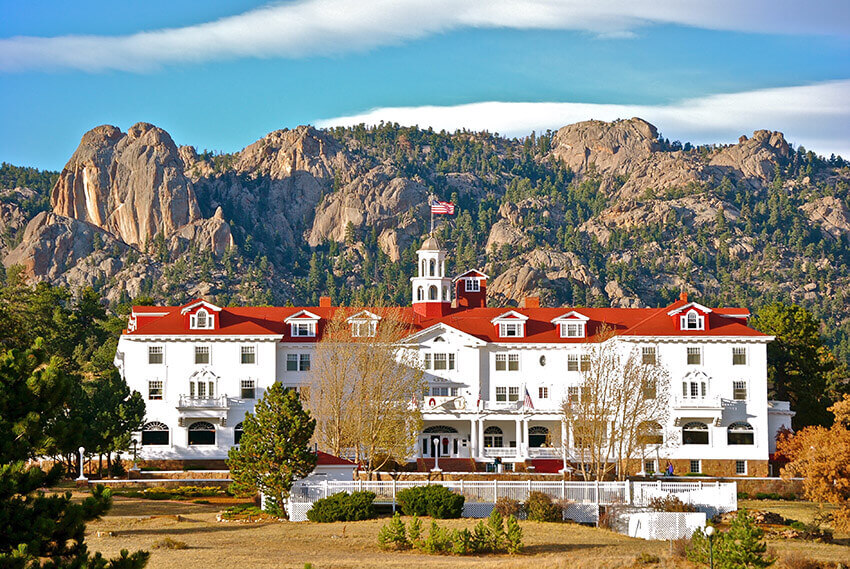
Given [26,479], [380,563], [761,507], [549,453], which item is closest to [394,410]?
[549,453]

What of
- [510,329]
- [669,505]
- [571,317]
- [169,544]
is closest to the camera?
[169,544]

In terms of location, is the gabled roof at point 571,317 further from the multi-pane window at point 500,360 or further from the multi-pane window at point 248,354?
the multi-pane window at point 248,354

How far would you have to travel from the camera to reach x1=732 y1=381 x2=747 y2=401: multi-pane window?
Answer: 88.0 metres

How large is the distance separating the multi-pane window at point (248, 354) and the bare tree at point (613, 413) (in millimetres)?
24636

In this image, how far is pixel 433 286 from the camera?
101 m

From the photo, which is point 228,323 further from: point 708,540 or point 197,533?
point 708,540

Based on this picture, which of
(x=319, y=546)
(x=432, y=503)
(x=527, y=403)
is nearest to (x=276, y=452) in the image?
(x=432, y=503)

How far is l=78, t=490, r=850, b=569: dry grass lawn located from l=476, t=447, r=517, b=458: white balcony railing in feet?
109

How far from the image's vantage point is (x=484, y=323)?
3765 inches

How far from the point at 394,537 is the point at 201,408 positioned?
146 feet

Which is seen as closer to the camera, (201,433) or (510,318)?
(201,433)

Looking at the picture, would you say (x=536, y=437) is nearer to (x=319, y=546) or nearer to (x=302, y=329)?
(x=302, y=329)

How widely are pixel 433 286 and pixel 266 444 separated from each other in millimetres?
45231

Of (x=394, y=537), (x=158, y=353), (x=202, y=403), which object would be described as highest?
(x=158, y=353)
